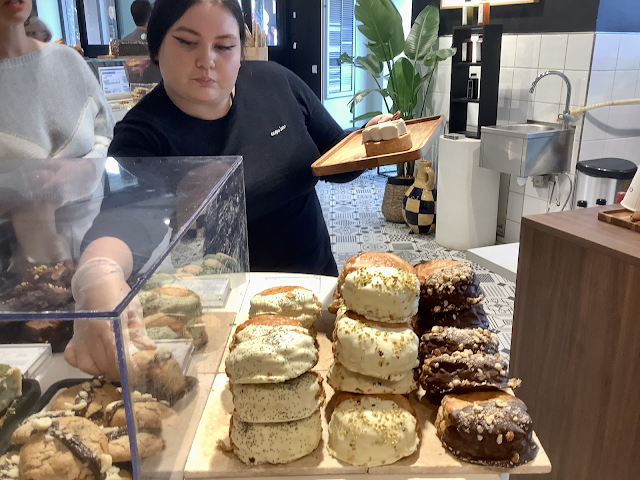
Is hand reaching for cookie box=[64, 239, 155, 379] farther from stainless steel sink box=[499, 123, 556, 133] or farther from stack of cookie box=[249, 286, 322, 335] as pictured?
stainless steel sink box=[499, 123, 556, 133]

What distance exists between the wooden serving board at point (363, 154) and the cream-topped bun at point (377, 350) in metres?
0.52

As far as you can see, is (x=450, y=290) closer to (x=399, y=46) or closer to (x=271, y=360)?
A: (x=271, y=360)

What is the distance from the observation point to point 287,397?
78 cm

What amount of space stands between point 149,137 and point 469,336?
1.01 meters

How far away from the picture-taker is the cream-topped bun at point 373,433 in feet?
2.57

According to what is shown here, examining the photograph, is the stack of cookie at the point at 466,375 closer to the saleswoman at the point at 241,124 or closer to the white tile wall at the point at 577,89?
the saleswoman at the point at 241,124

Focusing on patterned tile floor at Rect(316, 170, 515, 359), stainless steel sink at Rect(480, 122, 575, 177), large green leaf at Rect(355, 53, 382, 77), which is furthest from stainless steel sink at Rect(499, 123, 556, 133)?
large green leaf at Rect(355, 53, 382, 77)

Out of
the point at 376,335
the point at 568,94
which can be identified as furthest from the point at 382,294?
the point at 568,94

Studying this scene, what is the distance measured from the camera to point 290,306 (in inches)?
41.6

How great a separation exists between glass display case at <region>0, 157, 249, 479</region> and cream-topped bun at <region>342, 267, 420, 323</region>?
0.30m

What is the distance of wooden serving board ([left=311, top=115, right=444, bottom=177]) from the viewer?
1.26 metres

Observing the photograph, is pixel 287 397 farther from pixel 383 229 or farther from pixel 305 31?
pixel 305 31

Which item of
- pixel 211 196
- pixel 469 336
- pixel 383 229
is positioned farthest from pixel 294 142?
pixel 383 229

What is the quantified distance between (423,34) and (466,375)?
158 inches
